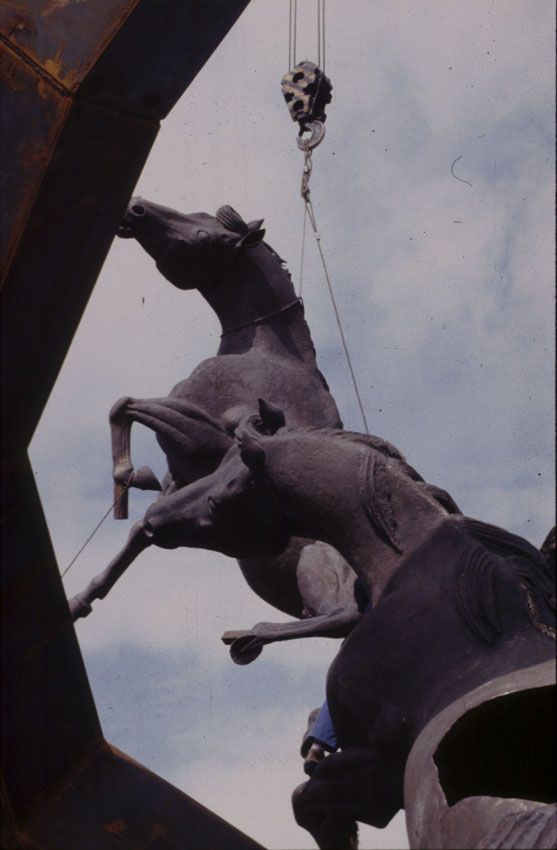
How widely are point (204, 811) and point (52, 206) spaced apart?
2.85 meters

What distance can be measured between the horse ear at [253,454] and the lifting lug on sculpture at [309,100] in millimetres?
3196

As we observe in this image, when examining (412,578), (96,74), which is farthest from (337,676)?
(96,74)

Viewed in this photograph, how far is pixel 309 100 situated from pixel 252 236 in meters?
1.02

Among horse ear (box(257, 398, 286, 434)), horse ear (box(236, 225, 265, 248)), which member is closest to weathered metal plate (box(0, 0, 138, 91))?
horse ear (box(257, 398, 286, 434))

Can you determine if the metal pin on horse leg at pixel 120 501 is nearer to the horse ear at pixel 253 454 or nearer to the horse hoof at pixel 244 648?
the horse hoof at pixel 244 648

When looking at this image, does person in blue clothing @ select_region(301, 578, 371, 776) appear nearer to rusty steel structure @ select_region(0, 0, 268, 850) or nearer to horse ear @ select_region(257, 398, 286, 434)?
rusty steel structure @ select_region(0, 0, 268, 850)

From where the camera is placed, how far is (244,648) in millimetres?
8062

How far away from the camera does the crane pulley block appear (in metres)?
10.1

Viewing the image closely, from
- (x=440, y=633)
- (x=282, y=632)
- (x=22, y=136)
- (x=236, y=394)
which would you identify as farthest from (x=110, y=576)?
(x=440, y=633)

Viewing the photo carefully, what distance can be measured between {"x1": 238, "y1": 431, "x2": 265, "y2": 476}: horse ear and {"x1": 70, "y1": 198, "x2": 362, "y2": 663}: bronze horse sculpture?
44.4 inches

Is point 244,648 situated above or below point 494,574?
below

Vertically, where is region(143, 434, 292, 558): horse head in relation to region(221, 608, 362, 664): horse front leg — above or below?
above

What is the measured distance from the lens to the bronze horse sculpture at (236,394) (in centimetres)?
934

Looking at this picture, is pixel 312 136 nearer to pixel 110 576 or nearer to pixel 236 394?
pixel 236 394
